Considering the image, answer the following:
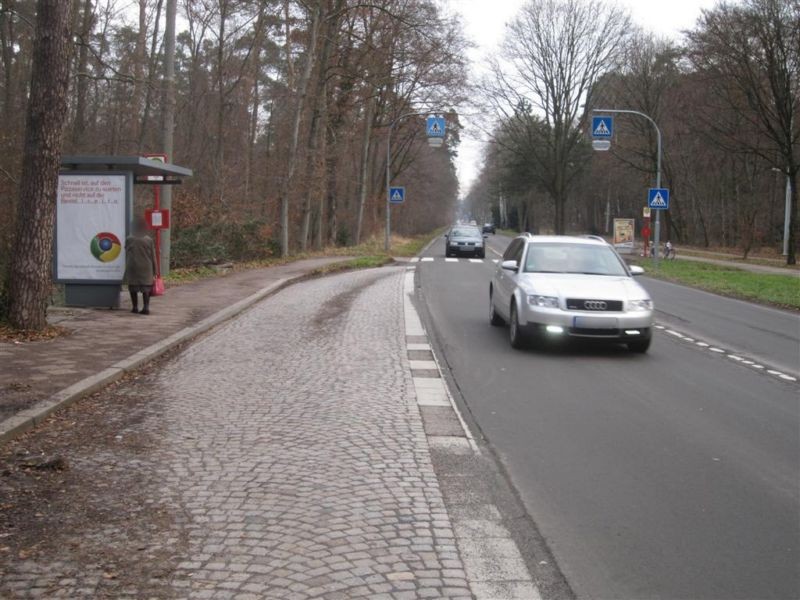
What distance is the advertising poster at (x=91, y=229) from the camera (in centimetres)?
1360

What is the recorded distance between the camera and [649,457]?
612 cm

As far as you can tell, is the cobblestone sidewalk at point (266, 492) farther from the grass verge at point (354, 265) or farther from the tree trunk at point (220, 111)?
the tree trunk at point (220, 111)

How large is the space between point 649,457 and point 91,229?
423 inches

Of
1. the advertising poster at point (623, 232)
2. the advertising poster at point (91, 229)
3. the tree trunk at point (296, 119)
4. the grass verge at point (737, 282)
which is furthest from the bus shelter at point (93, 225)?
the advertising poster at point (623, 232)

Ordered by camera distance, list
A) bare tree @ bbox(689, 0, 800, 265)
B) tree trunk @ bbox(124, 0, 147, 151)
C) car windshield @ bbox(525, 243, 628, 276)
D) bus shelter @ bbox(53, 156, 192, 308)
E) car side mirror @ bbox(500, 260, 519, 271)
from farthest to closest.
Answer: bare tree @ bbox(689, 0, 800, 265) < tree trunk @ bbox(124, 0, 147, 151) < bus shelter @ bbox(53, 156, 192, 308) < car side mirror @ bbox(500, 260, 519, 271) < car windshield @ bbox(525, 243, 628, 276)

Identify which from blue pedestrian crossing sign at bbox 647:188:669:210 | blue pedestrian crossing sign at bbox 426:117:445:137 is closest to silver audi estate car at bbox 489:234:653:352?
blue pedestrian crossing sign at bbox 647:188:669:210

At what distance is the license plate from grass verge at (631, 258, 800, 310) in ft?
34.6

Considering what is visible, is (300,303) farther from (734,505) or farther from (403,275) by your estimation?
(734,505)

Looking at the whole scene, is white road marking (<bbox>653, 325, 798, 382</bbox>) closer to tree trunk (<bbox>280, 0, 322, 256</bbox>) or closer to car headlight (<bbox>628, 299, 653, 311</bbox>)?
car headlight (<bbox>628, 299, 653, 311</bbox>)

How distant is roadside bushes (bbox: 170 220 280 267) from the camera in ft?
80.6

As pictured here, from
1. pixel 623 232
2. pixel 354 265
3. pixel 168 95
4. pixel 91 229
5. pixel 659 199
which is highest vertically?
pixel 168 95

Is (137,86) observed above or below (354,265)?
above

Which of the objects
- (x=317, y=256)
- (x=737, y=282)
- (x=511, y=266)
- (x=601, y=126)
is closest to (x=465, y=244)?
(x=317, y=256)

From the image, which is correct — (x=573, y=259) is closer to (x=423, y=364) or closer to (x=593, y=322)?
(x=593, y=322)
